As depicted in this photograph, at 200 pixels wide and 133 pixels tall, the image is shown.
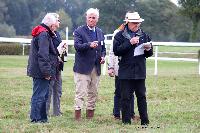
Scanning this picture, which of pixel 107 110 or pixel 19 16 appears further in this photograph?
pixel 19 16

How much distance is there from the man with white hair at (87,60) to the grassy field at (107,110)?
44cm

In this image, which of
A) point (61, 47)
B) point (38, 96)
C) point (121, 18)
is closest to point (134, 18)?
point (61, 47)

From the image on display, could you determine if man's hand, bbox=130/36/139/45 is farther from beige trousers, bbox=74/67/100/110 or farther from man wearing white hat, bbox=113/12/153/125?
beige trousers, bbox=74/67/100/110

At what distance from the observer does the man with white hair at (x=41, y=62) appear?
7906mm

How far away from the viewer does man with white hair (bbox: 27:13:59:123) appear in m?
7.91

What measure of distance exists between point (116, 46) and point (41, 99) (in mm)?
1416

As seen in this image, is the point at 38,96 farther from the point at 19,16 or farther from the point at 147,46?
the point at 19,16

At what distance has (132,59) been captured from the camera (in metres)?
8.09

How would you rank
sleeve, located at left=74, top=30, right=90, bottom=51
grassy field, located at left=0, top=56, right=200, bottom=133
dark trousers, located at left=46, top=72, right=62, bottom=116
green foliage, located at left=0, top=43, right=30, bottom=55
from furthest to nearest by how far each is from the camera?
green foliage, located at left=0, top=43, right=30, bottom=55, dark trousers, located at left=46, top=72, right=62, bottom=116, sleeve, located at left=74, top=30, right=90, bottom=51, grassy field, located at left=0, top=56, right=200, bottom=133

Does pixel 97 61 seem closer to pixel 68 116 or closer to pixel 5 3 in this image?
pixel 68 116

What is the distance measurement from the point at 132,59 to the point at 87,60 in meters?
0.87

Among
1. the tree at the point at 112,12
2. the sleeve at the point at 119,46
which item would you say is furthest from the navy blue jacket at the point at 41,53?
the tree at the point at 112,12

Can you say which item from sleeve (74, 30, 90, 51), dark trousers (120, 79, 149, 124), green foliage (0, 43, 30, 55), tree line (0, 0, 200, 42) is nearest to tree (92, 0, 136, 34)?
tree line (0, 0, 200, 42)

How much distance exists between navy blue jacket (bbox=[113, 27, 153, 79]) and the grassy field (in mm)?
790
